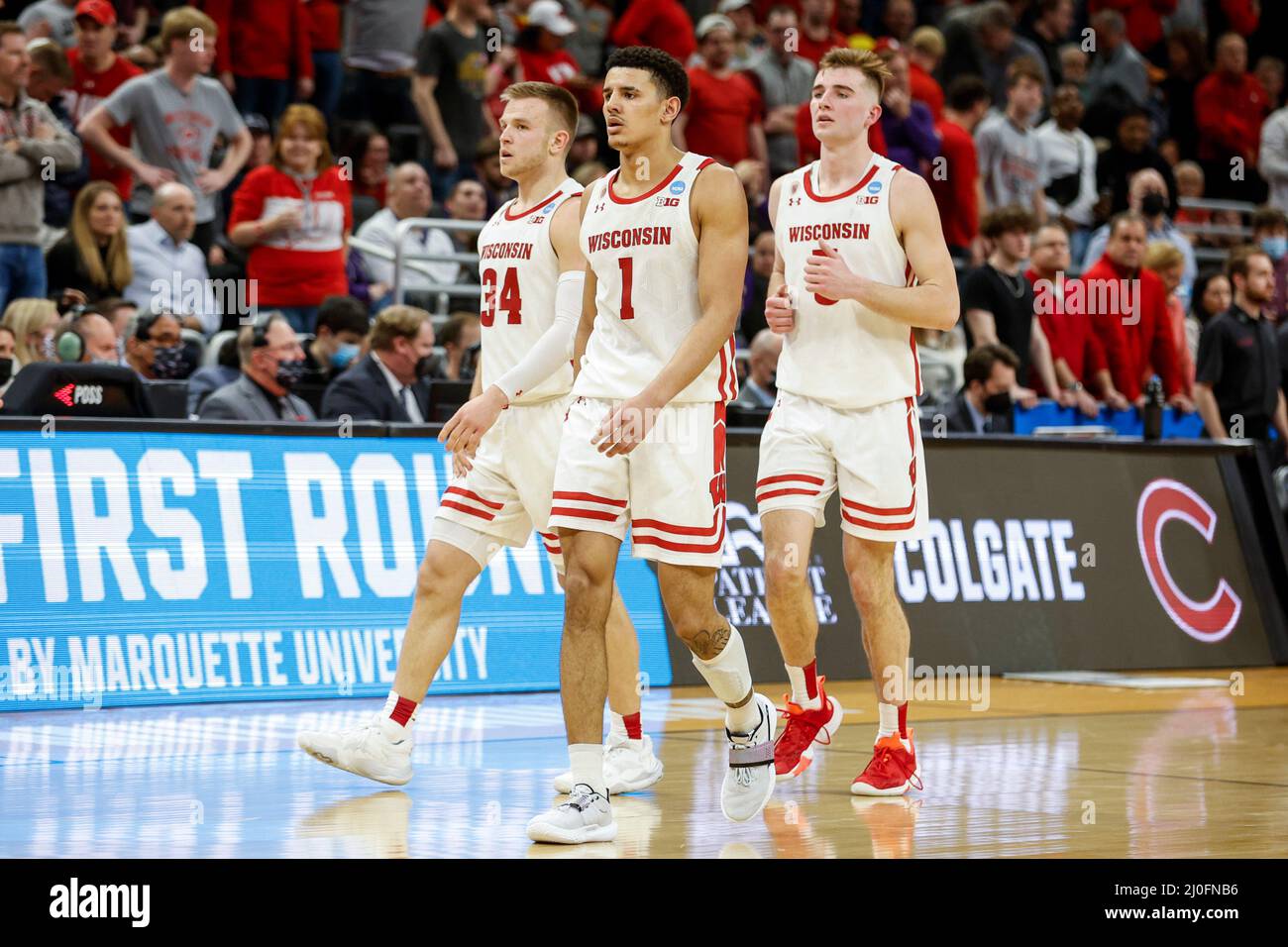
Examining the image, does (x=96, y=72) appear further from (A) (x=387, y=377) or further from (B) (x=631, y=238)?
(B) (x=631, y=238)

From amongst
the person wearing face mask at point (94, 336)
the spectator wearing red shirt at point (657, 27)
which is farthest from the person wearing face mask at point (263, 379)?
the spectator wearing red shirt at point (657, 27)

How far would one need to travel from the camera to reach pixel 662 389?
6297 mm

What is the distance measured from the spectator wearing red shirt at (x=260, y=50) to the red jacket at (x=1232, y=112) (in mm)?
10029

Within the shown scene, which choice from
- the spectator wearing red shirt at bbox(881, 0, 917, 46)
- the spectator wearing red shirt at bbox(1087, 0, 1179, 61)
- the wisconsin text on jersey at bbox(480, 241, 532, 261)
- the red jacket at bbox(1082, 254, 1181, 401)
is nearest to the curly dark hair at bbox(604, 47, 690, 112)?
the wisconsin text on jersey at bbox(480, 241, 532, 261)

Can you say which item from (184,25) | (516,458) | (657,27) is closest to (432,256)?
(184,25)

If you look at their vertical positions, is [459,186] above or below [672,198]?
above

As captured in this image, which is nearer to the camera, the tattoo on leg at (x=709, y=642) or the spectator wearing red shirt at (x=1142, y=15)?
the tattoo on leg at (x=709, y=642)

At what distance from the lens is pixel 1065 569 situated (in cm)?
1222

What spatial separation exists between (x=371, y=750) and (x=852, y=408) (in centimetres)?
221

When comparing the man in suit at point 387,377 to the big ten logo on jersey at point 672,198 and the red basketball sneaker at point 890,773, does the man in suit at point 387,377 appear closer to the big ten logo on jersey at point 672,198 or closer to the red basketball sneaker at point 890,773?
the red basketball sneaker at point 890,773

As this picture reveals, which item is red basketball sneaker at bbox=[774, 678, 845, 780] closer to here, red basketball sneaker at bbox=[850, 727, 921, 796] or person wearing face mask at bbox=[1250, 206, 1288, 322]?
red basketball sneaker at bbox=[850, 727, 921, 796]

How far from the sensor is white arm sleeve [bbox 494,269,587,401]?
6.77m

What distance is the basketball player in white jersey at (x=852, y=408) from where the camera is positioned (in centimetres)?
742
